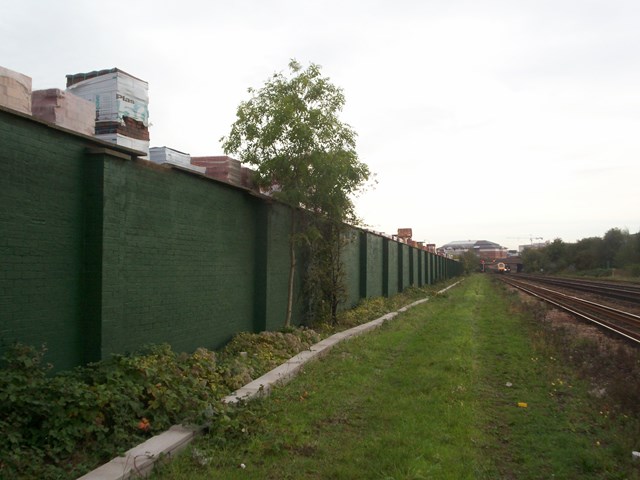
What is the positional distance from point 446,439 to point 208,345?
482 centimetres

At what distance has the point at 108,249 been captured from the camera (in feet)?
20.2

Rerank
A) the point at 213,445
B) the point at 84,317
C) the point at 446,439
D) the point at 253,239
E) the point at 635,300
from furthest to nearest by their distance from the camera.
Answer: the point at 635,300 → the point at 253,239 → the point at 84,317 → the point at 446,439 → the point at 213,445

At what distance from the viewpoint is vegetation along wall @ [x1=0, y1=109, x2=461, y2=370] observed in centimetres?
523

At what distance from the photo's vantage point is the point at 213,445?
486 centimetres

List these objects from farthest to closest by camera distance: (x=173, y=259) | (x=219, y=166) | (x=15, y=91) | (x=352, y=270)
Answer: (x=352, y=270) → (x=219, y=166) → (x=173, y=259) → (x=15, y=91)

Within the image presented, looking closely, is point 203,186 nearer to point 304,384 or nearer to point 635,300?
point 304,384

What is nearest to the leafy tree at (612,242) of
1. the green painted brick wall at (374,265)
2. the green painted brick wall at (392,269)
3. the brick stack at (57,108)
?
the green painted brick wall at (392,269)

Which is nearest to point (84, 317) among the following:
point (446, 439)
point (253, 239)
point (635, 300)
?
point (446, 439)

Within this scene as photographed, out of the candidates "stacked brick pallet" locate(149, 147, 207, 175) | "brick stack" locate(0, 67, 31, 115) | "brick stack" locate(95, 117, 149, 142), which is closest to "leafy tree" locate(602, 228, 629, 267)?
"stacked brick pallet" locate(149, 147, 207, 175)

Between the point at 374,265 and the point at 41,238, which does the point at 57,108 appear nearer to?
the point at 41,238

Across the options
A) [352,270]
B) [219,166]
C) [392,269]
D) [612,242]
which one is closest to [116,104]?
[219,166]

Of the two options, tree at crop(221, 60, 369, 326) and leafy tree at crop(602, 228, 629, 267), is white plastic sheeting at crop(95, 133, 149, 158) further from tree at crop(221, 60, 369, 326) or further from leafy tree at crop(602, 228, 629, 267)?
leafy tree at crop(602, 228, 629, 267)

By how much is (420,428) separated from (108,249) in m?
3.90

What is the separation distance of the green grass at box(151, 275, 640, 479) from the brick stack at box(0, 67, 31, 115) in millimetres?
3658
